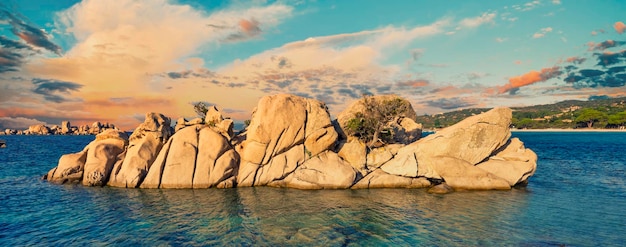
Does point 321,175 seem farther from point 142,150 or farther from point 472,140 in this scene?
point 142,150

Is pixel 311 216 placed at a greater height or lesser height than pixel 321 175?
lesser

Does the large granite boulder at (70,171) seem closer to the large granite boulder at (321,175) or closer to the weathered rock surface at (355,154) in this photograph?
the large granite boulder at (321,175)

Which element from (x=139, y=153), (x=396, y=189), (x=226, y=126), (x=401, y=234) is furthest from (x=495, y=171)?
(x=139, y=153)

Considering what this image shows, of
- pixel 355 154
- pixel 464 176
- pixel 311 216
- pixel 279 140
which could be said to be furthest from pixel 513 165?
pixel 279 140

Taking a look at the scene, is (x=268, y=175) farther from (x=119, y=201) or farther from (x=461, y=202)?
(x=461, y=202)

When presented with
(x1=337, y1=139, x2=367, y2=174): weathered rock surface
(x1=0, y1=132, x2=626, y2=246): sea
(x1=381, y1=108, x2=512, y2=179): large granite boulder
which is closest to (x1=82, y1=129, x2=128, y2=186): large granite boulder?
(x1=0, y1=132, x2=626, y2=246): sea

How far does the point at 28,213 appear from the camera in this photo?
2780cm

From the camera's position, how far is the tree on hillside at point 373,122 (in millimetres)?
44344

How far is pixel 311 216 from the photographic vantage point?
26.3m

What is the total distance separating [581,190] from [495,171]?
9306 mm

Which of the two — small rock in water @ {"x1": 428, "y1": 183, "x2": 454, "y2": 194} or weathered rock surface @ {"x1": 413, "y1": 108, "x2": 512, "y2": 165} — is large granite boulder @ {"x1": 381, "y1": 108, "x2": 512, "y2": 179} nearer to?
weathered rock surface @ {"x1": 413, "y1": 108, "x2": 512, "y2": 165}

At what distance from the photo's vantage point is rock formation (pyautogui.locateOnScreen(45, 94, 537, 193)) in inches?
1487

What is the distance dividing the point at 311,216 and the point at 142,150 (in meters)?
26.0

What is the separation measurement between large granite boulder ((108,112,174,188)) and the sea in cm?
238
